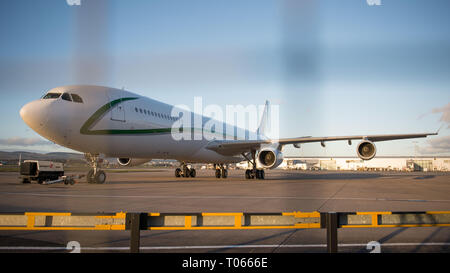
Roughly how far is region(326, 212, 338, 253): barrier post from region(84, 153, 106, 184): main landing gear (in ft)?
46.5

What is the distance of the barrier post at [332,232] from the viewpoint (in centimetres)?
358

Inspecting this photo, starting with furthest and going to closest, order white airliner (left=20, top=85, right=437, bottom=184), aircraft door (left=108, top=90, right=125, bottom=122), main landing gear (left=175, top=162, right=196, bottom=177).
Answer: main landing gear (left=175, top=162, right=196, bottom=177), aircraft door (left=108, top=90, right=125, bottom=122), white airliner (left=20, top=85, right=437, bottom=184)

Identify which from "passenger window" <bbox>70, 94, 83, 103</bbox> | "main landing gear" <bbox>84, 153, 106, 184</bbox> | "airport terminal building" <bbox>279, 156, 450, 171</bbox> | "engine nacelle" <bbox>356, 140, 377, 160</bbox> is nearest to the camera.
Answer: "passenger window" <bbox>70, 94, 83, 103</bbox>

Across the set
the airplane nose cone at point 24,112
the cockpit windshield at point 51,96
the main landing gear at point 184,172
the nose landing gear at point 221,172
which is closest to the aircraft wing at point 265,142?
the nose landing gear at point 221,172

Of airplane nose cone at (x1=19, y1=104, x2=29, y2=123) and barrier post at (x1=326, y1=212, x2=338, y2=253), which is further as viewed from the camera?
airplane nose cone at (x1=19, y1=104, x2=29, y2=123)

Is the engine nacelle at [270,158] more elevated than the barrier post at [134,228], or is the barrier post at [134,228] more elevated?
the engine nacelle at [270,158]

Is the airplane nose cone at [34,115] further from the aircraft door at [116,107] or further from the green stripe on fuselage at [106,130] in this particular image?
the aircraft door at [116,107]

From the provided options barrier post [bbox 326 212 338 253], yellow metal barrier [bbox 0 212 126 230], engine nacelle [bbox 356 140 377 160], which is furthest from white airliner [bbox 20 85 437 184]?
barrier post [bbox 326 212 338 253]

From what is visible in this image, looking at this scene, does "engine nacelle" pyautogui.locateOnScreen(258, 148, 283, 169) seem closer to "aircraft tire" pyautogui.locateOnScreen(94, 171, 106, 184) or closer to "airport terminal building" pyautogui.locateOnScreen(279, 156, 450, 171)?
"aircraft tire" pyautogui.locateOnScreen(94, 171, 106, 184)

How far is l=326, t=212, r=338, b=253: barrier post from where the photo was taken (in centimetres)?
358

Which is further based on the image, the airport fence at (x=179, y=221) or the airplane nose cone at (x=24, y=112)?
the airplane nose cone at (x=24, y=112)

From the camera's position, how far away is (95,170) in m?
16.5

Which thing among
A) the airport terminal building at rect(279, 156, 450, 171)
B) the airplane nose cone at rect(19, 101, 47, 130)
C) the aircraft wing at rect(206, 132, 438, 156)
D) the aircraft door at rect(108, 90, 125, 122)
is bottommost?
the airport terminal building at rect(279, 156, 450, 171)
